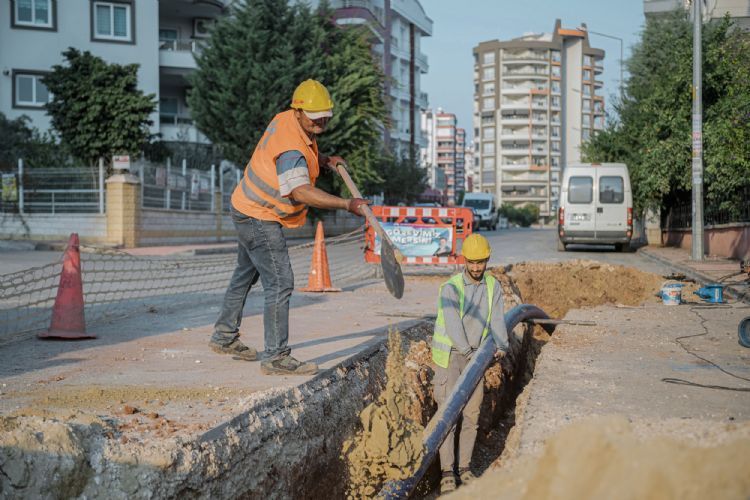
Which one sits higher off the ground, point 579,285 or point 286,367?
point 286,367

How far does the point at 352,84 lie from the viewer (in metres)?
28.1

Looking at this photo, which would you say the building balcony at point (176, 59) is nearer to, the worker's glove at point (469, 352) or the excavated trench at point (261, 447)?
the excavated trench at point (261, 447)

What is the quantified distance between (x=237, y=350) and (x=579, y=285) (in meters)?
9.70

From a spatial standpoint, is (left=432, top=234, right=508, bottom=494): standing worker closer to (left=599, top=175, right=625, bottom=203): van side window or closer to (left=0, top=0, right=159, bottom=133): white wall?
(left=599, top=175, right=625, bottom=203): van side window

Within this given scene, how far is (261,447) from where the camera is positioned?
454cm

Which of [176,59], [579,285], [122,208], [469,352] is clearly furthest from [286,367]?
[176,59]

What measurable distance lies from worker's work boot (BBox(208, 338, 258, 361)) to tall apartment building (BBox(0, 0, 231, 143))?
27.3 meters

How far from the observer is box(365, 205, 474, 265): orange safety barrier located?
14297 mm

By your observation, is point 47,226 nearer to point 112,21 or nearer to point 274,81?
point 274,81

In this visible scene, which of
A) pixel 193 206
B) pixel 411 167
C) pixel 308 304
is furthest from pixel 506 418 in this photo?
pixel 411 167

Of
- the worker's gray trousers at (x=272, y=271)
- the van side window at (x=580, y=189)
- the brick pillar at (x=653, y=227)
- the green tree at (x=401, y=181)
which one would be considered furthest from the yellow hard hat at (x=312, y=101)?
the green tree at (x=401, y=181)

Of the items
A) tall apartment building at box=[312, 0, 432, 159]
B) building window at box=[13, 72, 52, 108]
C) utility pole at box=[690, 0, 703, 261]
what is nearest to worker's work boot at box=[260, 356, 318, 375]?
utility pole at box=[690, 0, 703, 261]

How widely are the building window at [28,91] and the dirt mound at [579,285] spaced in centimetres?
2526

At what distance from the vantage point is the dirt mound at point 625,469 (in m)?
2.45
